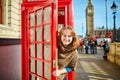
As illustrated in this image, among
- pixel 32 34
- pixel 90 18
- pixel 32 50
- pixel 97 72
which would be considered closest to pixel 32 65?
pixel 32 50

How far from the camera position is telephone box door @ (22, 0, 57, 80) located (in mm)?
4051

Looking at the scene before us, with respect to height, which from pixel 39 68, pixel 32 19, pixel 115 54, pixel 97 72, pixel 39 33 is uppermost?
pixel 32 19

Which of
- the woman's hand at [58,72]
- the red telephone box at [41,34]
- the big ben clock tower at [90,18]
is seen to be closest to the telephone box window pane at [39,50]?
the red telephone box at [41,34]

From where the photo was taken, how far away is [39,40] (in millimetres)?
4602

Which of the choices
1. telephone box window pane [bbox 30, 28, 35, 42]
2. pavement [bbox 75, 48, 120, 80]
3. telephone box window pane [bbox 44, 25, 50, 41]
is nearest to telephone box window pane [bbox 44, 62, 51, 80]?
telephone box window pane [bbox 44, 25, 50, 41]

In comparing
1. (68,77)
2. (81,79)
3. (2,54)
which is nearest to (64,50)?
(68,77)

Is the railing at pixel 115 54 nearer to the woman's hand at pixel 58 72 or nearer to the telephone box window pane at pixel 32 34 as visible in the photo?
the telephone box window pane at pixel 32 34

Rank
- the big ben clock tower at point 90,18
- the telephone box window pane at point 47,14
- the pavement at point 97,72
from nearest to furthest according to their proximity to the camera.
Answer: the telephone box window pane at point 47,14 → the pavement at point 97,72 → the big ben clock tower at point 90,18

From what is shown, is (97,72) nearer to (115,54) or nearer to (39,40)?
(115,54)

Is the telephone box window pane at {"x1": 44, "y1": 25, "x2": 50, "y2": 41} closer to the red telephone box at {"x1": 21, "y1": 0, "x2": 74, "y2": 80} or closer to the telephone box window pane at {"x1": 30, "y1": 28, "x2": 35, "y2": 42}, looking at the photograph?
the red telephone box at {"x1": 21, "y1": 0, "x2": 74, "y2": 80}

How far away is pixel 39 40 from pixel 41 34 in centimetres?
13

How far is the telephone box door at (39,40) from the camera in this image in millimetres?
4051

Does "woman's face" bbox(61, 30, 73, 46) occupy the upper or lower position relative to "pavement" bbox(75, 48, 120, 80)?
upper

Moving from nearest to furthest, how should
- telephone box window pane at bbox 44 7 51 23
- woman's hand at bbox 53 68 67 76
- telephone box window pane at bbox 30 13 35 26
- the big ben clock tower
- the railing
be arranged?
1. woman's hand at bbox 53 68 67 76
2. telephone box window pane at bbox 44 7 51 23
3. telephone box window pane at bbox 30 13 35 26
4. the railing
5. the big ben clock tower
